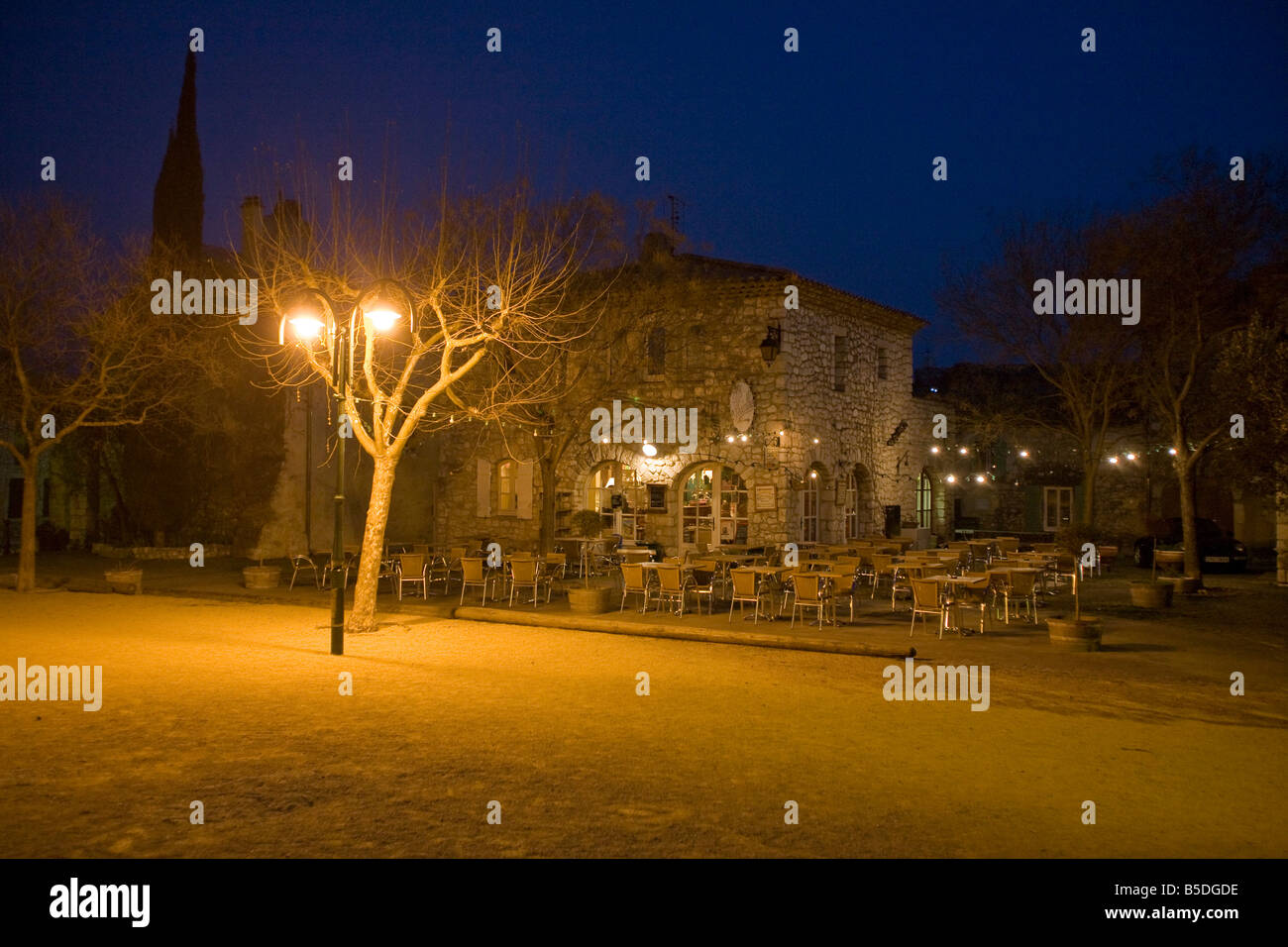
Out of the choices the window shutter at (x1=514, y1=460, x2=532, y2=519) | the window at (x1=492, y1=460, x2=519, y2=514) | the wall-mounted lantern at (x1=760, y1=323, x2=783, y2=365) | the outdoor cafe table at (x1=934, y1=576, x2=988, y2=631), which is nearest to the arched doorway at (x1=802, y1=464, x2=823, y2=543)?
the wall-mounted lantern at (x1=760, y1=323, x2=783, y2=365)

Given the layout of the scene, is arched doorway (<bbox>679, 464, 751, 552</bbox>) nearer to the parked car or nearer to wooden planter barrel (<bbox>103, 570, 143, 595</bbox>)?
the parked car

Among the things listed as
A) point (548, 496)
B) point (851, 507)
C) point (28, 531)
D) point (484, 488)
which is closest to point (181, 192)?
point (484, 488)

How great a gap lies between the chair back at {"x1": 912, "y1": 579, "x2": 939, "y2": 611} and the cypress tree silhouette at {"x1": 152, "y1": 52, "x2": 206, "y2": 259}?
2445 centimetres

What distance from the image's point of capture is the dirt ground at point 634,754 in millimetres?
4566

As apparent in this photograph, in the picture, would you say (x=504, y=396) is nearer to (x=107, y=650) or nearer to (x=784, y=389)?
(x=784, y=389)

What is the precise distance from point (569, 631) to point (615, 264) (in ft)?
24.5

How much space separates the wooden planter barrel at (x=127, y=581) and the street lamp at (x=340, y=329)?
6.87 m

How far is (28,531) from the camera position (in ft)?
50.7

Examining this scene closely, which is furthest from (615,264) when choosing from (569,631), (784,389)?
(569,631)

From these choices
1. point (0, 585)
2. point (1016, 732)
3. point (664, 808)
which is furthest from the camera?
point (0, 585)

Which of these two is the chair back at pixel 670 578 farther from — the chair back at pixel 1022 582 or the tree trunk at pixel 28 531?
the tree trunk at pixel 28 531

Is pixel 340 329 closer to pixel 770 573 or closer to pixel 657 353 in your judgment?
pixel 770 573

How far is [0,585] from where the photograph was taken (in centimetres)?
1636
